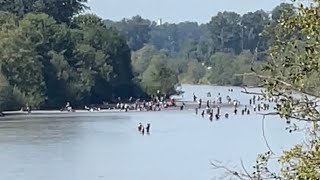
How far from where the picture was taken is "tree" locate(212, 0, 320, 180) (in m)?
8.90

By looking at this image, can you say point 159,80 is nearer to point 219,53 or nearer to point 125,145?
point 125,145

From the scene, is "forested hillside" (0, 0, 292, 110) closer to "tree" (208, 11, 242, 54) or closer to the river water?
the river water

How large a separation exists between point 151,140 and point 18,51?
3041 cm

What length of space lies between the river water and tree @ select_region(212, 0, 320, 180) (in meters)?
31.3

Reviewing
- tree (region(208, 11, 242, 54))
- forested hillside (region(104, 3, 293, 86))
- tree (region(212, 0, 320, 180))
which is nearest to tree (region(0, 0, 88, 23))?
forested hillside (region(104, 3, 293, 86))

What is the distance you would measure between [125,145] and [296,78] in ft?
167

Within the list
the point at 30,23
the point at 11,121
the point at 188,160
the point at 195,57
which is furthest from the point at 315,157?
the point at 195,57

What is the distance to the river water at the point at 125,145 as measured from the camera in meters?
43.8

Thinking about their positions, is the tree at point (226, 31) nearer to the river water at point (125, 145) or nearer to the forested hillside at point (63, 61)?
the forested hillside at point (63, 61)

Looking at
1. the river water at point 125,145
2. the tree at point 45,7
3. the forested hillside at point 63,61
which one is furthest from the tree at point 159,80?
the river water at point 125,145

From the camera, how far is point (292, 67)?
30.1ft

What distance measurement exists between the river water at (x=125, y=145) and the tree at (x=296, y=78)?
103ft

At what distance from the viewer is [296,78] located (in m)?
9.12

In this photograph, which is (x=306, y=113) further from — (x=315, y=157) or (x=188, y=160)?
(x=188, y=160)
